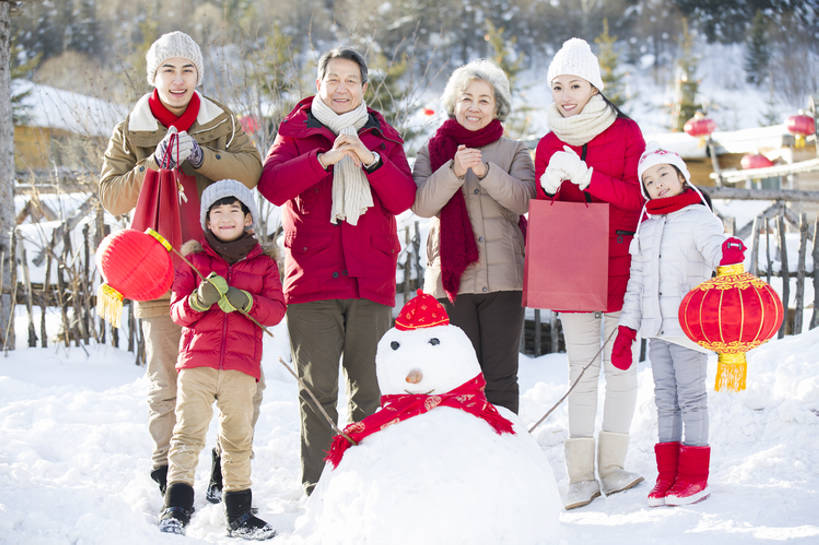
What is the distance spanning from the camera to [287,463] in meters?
3.88

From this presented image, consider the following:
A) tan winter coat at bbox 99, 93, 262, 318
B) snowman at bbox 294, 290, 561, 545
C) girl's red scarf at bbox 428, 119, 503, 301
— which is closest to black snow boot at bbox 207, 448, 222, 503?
tan winter coat at bbox 99, 93, 262, 318

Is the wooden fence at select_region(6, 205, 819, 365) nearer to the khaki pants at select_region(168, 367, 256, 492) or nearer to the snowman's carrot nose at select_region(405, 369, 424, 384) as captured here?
the khaki pants at select_region(168, 367, 256, 492)

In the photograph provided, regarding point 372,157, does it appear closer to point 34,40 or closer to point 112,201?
point 112,201

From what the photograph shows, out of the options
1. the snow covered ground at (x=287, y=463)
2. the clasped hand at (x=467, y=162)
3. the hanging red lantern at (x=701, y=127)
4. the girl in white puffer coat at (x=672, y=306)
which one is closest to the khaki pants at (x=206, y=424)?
the snow covered ground at (x=287, y=463)

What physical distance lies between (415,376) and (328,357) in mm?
946

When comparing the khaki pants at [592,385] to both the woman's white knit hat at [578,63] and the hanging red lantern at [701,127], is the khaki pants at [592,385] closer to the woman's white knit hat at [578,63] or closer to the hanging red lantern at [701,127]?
the woman's white knit hat at [578,63]

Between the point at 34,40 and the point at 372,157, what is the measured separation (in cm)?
5217

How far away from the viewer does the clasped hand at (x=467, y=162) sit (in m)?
3.04

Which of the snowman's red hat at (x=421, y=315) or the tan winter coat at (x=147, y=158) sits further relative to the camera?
the tan winter coat at (x=147, y=158)

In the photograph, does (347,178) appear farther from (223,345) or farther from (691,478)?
(691,478)

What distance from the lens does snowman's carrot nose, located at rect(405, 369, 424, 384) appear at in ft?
7.29

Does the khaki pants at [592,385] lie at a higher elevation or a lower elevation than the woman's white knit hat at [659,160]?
lower

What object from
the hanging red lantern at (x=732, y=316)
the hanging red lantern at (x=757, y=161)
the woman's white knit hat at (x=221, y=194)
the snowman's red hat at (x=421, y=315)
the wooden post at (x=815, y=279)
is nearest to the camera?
the snowman's red hat at (x=421, y=315)

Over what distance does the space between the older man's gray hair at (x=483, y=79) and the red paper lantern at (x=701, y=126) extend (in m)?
13.0
